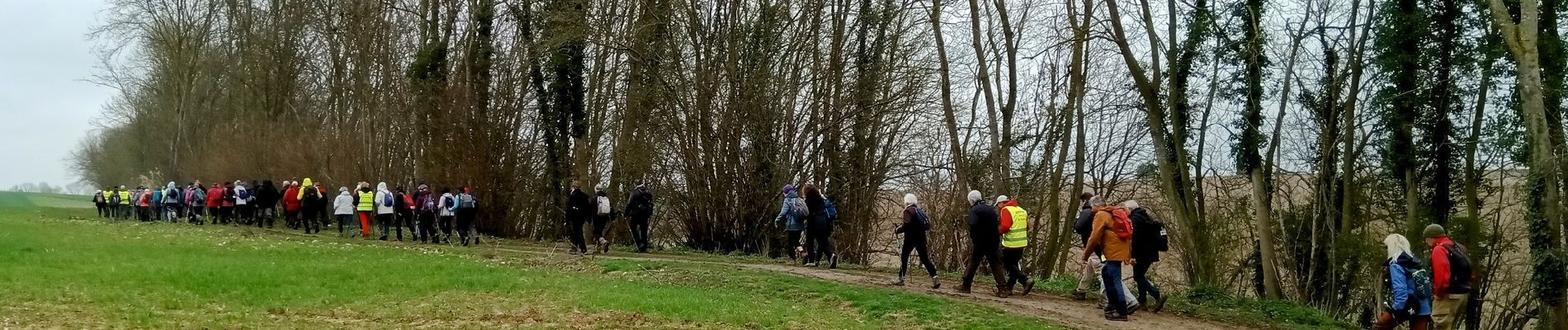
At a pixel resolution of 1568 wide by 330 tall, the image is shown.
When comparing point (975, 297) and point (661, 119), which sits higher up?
point (661, 119)

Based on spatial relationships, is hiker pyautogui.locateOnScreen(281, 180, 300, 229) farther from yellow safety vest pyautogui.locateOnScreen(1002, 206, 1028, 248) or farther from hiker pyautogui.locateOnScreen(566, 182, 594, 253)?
yellow safety vest pyautogui.locateOnScreen(1002, 206, 1028, 248)

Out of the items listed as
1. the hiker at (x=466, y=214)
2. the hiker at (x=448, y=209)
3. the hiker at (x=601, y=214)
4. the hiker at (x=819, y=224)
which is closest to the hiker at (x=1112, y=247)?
the hiker at (x=819, y=224)

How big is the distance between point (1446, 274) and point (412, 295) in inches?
412

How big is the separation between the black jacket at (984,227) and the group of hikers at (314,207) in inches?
470

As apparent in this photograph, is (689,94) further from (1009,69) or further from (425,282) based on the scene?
(425,282)

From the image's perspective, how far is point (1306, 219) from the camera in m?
23.1

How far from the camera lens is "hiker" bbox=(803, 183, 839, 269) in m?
18.2

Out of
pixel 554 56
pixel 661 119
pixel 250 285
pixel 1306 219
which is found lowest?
pixel 250 285

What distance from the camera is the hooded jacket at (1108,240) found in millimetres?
12438

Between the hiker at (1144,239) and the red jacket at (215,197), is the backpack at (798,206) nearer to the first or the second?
the hiker at (1144,239)

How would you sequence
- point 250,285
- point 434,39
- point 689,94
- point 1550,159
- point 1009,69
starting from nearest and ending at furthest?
point 250,285 → point 1550,159 → point 689,94 → point 1009,69 → point 434,39

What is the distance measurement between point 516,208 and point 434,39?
5.45m

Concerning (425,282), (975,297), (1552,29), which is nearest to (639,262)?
(425,282)

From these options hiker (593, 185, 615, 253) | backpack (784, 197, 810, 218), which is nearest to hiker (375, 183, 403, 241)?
hiker (593, 185, 615, 253)
